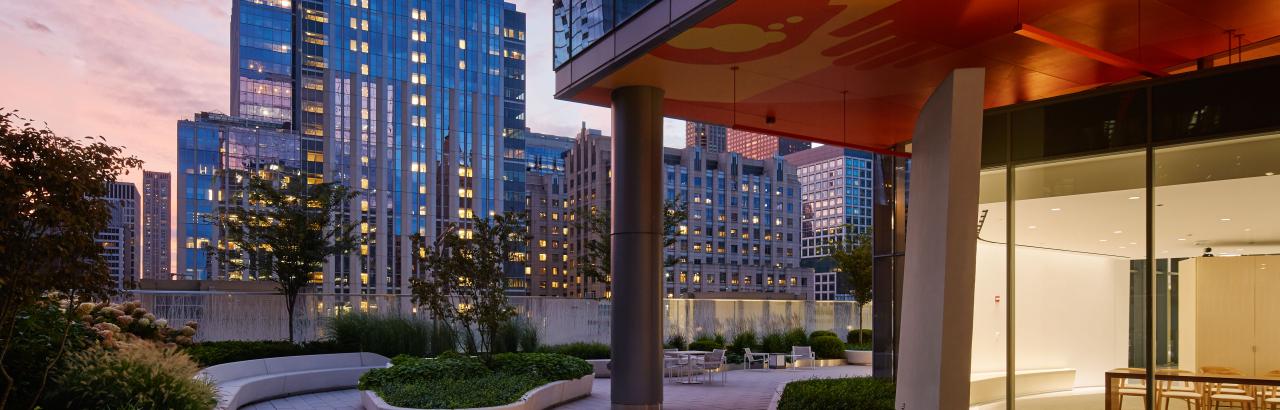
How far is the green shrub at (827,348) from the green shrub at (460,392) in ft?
38.9

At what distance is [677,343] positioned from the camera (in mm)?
22578

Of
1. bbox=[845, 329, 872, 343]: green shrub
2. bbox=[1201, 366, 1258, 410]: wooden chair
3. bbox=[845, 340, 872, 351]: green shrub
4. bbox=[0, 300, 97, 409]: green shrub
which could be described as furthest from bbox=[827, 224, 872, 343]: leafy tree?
bbox=[0, 300, 97, 409]: green shrub

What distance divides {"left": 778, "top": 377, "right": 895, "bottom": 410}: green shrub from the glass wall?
1213 millimetres

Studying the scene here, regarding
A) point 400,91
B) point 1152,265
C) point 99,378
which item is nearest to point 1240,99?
point 1152,265

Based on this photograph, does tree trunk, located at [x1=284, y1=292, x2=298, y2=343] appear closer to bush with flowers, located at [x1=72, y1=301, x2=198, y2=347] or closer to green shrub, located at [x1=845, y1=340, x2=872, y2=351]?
bush with flowers, located at [x1=72, y1=301, x2=198, y2=347]

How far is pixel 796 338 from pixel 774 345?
0.95m

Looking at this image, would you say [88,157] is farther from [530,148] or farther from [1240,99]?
[530,148]

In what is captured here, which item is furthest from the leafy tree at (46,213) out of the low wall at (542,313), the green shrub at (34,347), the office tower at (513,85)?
the office tower at (513,85)

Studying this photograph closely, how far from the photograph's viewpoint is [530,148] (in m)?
185

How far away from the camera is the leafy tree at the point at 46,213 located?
6.79 meters

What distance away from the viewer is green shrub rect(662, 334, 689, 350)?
22.5 metres

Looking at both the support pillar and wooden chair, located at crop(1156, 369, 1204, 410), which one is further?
the support pillar

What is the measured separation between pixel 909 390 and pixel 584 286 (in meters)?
139

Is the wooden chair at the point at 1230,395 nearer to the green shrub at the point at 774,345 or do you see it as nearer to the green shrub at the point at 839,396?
the green shrub at the point at 839,396
